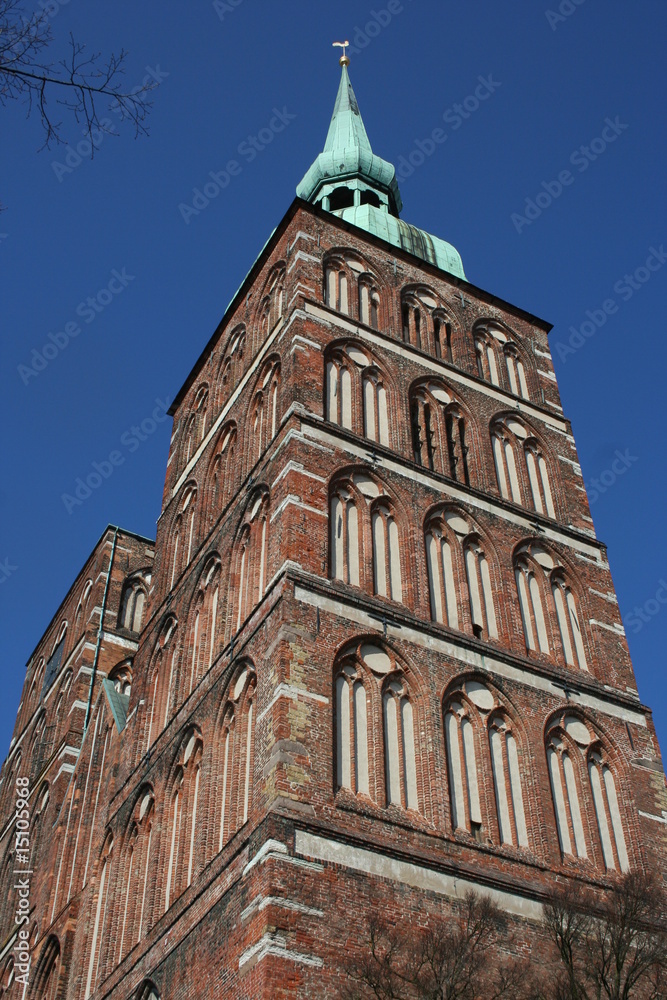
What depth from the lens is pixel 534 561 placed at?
993 inches

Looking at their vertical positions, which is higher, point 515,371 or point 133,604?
point 515,371

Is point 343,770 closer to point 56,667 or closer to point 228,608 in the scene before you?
point 228,608

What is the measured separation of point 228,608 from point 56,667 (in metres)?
14.1

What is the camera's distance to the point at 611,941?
1598cm

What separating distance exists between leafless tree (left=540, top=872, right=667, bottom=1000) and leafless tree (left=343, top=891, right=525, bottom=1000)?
709 millimetres

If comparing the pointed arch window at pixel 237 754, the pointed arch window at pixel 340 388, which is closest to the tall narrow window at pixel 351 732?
the pointed arch window at pixel 237 754

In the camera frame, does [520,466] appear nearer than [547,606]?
No

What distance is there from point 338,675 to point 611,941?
6.14 m

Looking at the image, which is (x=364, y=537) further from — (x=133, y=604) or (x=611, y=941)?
(x=133, y=604)

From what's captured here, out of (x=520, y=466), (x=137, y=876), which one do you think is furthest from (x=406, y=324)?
(x=137, y=876)

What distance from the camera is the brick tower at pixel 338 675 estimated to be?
18.4m

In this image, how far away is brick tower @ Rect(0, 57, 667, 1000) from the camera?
18406 millimetres

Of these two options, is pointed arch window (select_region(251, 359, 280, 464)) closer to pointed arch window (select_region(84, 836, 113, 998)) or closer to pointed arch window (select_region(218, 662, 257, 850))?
pointed arch window (select_region(218, 662, 257, 850))

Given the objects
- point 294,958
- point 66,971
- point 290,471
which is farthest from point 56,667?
point 294,958
